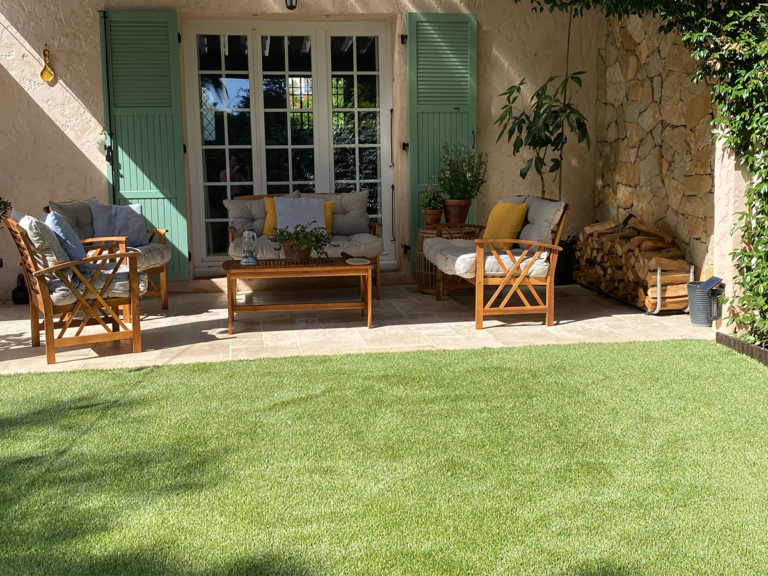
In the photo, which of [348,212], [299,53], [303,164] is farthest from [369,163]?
[299,53]

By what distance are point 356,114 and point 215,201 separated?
1.69 m

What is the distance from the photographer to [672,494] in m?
2.70

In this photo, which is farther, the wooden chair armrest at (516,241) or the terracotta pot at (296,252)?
the terracotta pot at (296,252)

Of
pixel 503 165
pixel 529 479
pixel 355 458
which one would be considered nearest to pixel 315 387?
pixel 355 458

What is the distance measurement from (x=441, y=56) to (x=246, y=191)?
2.36 metres

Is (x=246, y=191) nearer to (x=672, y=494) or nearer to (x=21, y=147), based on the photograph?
(x=21, y=147)

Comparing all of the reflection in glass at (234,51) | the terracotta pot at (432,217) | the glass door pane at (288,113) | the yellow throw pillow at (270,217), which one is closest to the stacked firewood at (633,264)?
the terracotta pot at (432,217)

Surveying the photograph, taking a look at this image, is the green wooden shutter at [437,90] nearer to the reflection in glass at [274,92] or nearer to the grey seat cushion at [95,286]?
the reflection in glass at [274,92]

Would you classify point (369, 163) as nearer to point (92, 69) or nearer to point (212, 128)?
point (212, 128)

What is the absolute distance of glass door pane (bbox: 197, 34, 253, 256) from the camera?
756 centimetres

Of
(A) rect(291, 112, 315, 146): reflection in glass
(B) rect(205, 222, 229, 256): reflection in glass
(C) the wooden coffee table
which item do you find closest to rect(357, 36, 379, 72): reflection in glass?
(A) rect(291, 112, 315, 146): reflection in glass

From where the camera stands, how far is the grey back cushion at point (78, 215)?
620cm

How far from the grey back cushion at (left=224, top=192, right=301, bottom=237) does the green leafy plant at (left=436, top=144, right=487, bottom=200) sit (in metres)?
1.76

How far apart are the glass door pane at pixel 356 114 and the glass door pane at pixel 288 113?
0.26 metres
